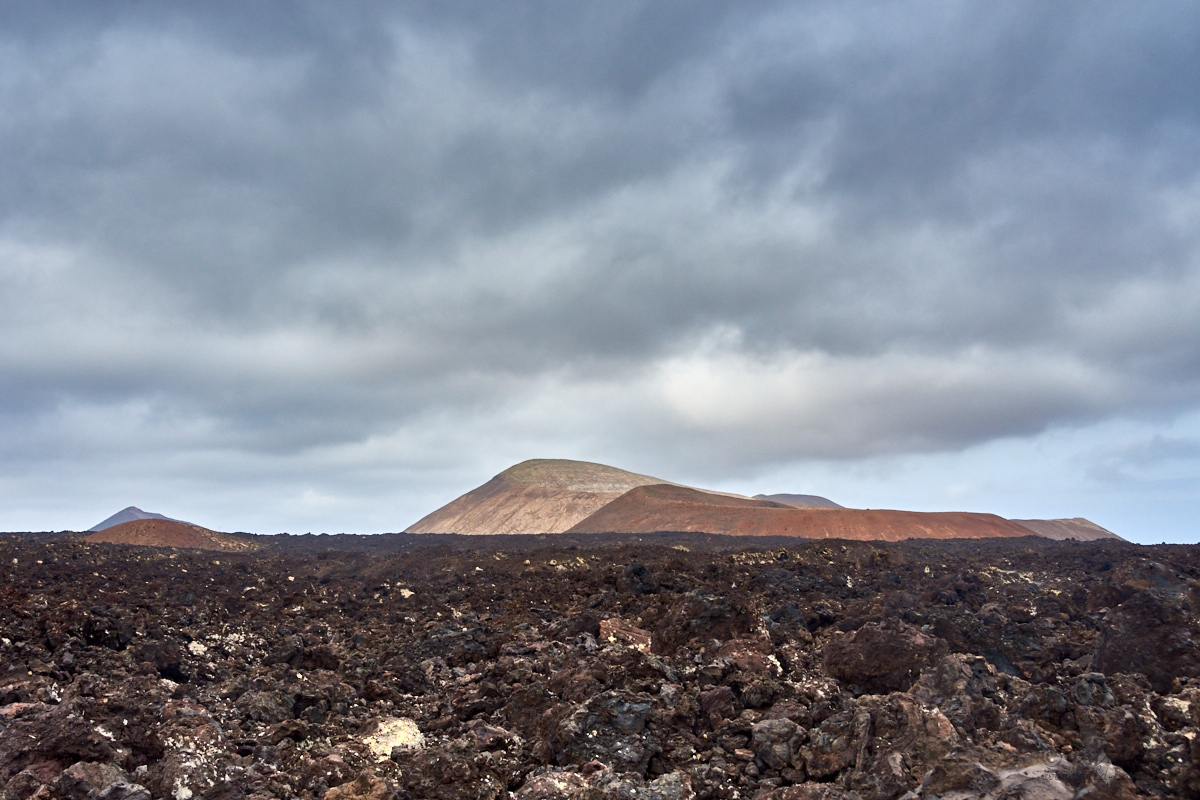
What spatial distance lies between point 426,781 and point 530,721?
220 cm

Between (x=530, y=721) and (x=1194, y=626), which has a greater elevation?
(x=1194, y=626)

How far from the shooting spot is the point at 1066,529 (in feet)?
Result: 328

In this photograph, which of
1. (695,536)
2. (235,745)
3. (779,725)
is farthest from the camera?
Answer: (695,536)

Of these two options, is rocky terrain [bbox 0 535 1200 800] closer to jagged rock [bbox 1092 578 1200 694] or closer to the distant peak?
jagged rock [bbox 1092 578 1200 694]

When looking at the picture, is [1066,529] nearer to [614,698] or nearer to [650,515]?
[650,515]

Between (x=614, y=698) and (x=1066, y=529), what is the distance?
111103 mm

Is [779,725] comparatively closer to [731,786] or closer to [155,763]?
[731,786]

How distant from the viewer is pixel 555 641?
46.1 ft

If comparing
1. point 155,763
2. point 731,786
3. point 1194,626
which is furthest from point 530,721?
point 1194,626

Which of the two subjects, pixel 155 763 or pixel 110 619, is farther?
pixel 110 619

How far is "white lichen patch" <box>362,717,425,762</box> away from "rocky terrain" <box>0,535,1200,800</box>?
38 millimetres

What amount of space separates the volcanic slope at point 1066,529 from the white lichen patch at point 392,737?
99318 mm

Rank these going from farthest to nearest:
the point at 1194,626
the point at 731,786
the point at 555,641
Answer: the point at 555,641, the point at 1194,626, the point at 731,786

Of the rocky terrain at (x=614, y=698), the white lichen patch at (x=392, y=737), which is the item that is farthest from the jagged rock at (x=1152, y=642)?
the white lichen patch at (x=392, y=737)
